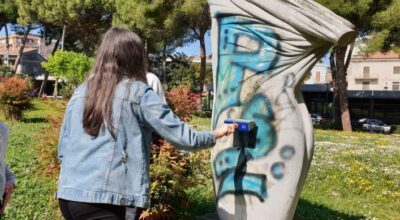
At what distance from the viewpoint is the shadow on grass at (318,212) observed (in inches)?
239

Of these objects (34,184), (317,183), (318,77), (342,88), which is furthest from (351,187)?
(318,77)

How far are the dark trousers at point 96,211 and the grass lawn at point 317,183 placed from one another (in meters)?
2.38

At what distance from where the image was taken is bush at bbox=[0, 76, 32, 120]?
46.6ft

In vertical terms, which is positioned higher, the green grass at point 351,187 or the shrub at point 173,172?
the shrub at point 173,172

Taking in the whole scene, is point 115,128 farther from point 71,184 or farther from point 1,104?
point 1,104

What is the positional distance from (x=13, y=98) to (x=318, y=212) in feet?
34.1

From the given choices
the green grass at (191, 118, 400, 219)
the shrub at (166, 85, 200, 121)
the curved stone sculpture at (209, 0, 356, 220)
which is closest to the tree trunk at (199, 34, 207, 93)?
the green grass at (191, 118, 400, 219)

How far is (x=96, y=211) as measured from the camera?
2.46 meters

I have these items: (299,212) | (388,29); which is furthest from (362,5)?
(299,212)

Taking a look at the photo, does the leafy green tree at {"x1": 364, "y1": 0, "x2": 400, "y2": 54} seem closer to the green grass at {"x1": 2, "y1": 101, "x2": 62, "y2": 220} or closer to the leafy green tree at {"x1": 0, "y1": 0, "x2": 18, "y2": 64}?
the green grass at {"x1": 2, "y1": 101, "x2": 62, "y2": 220}

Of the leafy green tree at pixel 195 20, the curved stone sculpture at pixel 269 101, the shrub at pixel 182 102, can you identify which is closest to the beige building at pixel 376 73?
the leafy green tree at pixel 195 20

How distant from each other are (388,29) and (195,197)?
53.0 feet

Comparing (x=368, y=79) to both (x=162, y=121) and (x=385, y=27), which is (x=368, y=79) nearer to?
(x=385, y=27)

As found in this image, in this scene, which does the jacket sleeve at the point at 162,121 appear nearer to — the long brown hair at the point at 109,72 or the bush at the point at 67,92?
the long brown hair at the point at 109,72
